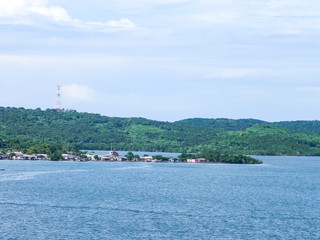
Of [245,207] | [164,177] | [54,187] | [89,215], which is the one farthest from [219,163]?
[89,215]

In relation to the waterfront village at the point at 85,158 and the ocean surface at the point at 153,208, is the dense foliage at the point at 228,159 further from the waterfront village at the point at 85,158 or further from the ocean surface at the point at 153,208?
the ocean surface at the point at 153,208

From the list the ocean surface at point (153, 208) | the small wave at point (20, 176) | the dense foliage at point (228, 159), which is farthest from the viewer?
the dense foliage at point (228, 159)

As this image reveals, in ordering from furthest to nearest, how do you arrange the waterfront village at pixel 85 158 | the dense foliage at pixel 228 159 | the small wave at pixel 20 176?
the dense foliage at pixel 228 159 < the waterfront village at pixel 85 158 < the small wave at pixel 20 176

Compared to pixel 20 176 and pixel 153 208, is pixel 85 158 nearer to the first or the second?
pixel 20 176

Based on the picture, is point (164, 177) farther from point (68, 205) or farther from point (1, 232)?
point (1, 232)

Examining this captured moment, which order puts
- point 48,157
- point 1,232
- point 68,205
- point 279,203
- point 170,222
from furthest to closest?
point 48,157 → point 279,203 → point 68,205 → point 170,222 → point 1,232

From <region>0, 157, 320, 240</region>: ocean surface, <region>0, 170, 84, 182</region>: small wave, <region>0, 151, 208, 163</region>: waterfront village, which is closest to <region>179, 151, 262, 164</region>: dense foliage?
<region>0, 151, 208, 163</region>: waterfront village

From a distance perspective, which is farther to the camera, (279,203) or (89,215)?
(279,203)

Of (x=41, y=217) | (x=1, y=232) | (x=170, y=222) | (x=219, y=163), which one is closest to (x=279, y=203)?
(x=170, y=222)

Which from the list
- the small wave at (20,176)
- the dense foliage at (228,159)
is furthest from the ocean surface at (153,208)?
the dense foliage at (228,159)

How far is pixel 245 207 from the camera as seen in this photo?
209 feet

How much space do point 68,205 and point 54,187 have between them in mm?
16700

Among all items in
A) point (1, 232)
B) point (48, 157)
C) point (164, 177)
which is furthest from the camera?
point (48, 157)

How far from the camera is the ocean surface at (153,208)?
162 feet
